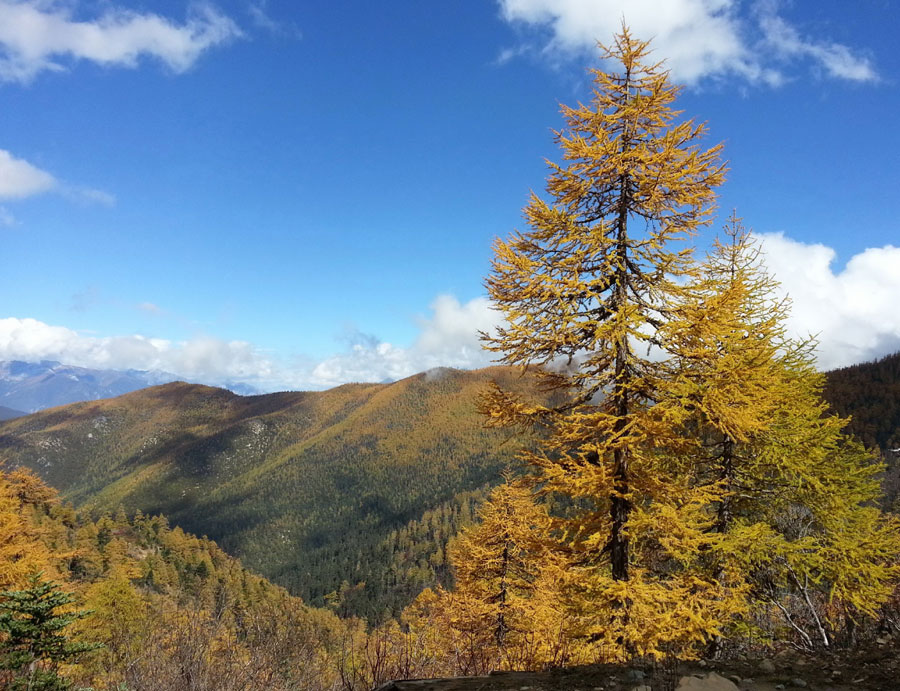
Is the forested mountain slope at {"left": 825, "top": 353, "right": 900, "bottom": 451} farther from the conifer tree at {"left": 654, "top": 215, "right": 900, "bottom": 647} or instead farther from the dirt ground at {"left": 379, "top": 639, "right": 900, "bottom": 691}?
the dirt ground at {"left": 379, "top": 639, "right": 900, "bottom": 691}

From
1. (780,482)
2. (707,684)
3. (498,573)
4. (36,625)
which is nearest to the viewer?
(707,684)

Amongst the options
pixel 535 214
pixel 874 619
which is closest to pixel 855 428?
pixel 874 619

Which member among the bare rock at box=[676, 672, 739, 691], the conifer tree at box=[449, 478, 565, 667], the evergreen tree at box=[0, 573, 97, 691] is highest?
the bare rock at box=[676, 672, 739, 691]

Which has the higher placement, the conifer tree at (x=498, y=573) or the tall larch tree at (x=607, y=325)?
the tall larch tree at (x=607, y=325)

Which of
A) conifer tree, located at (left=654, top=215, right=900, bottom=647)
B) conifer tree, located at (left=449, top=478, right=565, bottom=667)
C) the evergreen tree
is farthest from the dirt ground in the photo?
conifer tree, located at (left=449, top=478, right=565, bottom=667)

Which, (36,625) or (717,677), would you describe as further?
(36,625)

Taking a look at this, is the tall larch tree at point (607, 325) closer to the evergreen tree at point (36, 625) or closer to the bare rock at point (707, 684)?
the bare rock at point (707, 684)

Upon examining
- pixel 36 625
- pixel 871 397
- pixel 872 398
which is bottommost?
pixel 36 625

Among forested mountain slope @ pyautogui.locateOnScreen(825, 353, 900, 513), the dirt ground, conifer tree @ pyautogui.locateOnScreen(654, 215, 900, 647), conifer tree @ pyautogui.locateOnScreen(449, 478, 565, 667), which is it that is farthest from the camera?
forested mountain slope @ pyautogui.locateOnScreen(825, 353, 900, 513)

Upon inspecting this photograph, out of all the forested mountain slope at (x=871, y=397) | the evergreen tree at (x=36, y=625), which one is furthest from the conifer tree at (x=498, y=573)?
the forested mountain slope at (x=871, y=397)

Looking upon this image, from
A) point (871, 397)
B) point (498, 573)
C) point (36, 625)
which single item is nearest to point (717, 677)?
point (36, 625)

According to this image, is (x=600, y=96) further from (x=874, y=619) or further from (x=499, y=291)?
(x=874, y=619)

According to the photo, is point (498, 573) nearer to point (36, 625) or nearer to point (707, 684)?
point (36, 625)

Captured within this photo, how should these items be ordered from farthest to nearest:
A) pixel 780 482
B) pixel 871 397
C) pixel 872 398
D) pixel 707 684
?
1. pixel 871 397
2. pixel 872 398
3. pixel 780 482
4. pixel 707 684
